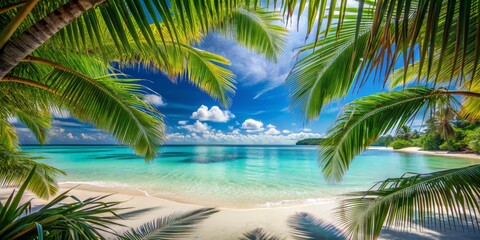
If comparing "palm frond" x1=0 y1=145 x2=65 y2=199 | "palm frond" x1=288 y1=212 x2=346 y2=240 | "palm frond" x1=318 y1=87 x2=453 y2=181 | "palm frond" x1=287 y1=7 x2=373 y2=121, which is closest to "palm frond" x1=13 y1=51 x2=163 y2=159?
"palm frond" x1=0 y1=145 x2=65 y2=199

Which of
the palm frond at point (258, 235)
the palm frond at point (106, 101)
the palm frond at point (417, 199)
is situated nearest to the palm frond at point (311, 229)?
the palm frond at point (258, 235)

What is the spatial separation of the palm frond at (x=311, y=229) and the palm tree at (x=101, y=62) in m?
2.84

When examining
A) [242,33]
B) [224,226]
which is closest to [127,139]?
[242,33]

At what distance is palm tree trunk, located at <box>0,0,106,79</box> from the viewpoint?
88 cm

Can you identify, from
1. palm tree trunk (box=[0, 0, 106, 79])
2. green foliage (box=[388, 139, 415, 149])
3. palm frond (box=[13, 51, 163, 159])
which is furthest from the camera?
green foliage (box=[388, 139, 415, 149])

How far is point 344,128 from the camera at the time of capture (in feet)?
8.44

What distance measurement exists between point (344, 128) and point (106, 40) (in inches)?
108

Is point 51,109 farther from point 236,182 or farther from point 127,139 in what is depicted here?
point 236,182

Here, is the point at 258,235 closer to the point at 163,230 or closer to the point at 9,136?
the point at 163,230

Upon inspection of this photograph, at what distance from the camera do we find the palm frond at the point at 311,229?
381 centimetres

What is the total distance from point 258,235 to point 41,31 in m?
4.08

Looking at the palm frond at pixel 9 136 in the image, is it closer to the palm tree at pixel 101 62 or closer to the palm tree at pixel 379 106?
the palm tree at pixel 101 62

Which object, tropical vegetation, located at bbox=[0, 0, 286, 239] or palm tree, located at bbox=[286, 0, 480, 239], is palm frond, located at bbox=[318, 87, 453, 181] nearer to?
palm tree, located at bbox=[286, 0, 480, 239]

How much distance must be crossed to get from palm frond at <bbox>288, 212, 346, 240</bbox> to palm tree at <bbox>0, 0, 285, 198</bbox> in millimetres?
2835
